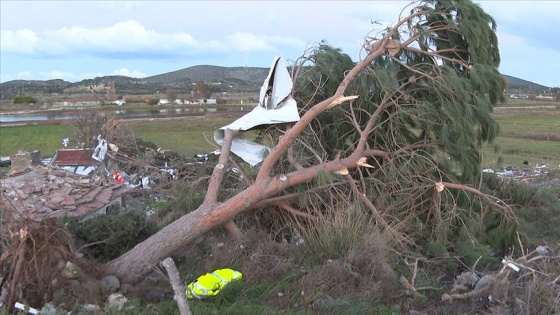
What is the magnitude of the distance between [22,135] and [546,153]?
28.7 metres

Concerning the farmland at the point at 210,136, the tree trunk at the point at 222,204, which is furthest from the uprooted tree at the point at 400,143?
the farmland at the point at 210,136

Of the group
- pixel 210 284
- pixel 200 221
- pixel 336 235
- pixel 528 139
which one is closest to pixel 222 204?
pixel 200 221

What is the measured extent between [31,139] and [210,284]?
95.6 feet

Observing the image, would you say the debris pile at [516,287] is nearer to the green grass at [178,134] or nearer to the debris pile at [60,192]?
the debris pile at [60,192]

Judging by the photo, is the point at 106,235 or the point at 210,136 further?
the point at 210,136

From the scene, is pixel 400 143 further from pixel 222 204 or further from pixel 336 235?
pixel 222 204

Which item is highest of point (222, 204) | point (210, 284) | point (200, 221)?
point (222, 204)

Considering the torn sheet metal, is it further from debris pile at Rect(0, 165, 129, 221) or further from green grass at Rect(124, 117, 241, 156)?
green grass at Rect(124, 117, 241, 156)

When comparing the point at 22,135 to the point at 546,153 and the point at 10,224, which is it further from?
the point at 10,224

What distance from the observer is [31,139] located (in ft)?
102

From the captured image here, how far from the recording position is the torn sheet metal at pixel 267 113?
6.93 metres

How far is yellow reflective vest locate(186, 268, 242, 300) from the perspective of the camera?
5012 millimetres

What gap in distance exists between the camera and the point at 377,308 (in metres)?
4.96

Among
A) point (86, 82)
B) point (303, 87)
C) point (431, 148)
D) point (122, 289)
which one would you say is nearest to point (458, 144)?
point (431, 148)
